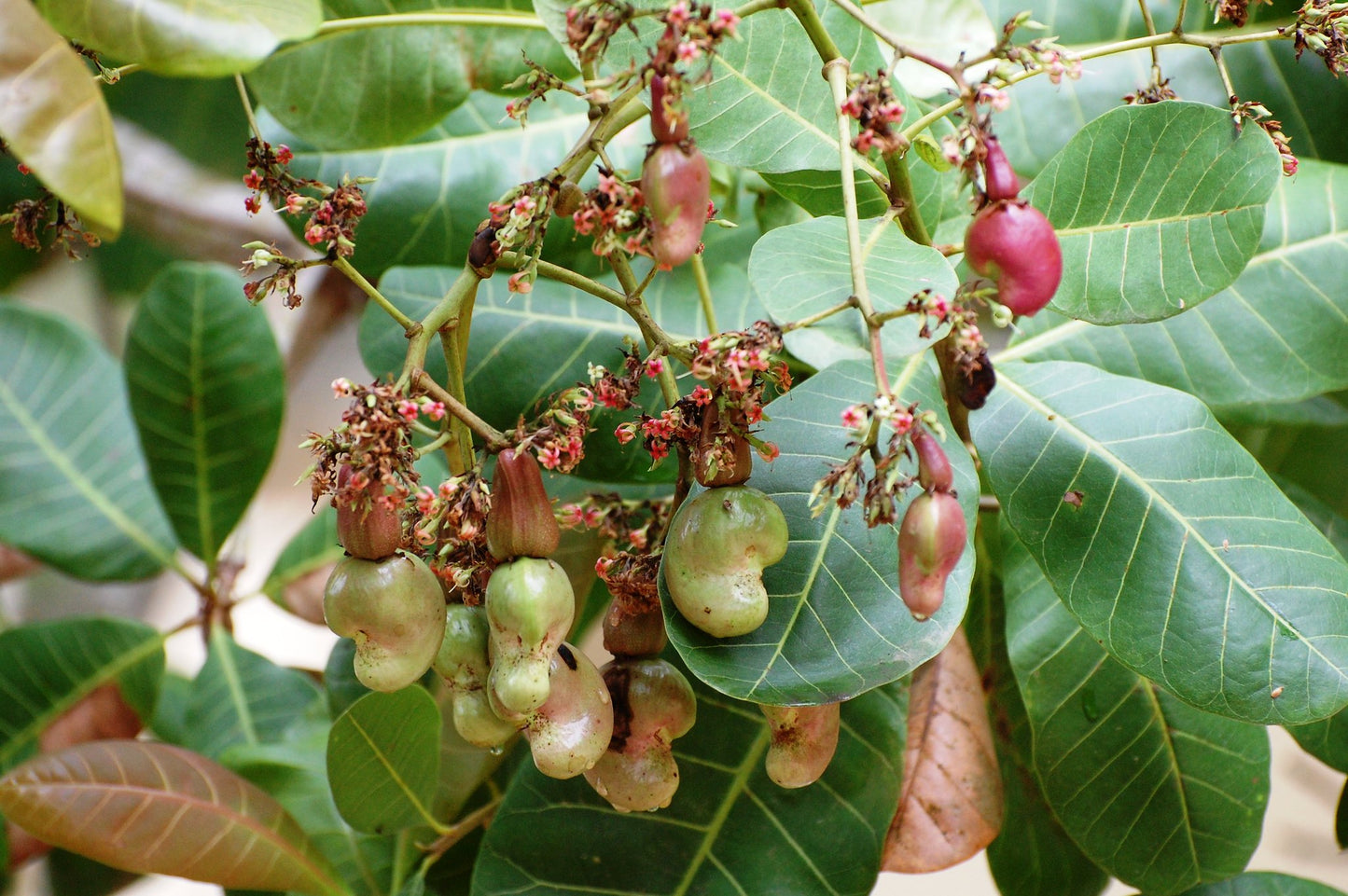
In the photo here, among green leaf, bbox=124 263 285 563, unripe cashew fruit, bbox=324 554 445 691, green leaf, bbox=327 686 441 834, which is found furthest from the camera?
green leaf, bbox=124 263 285 563

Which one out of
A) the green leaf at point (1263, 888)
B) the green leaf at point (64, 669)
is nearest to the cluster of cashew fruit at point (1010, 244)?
the green leaf at point (1263, 888)

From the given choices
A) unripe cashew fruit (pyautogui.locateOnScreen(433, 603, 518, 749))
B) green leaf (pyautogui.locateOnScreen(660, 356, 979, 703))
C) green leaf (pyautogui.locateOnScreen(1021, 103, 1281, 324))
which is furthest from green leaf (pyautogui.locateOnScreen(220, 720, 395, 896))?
green leaf (pyautogui.locateOnScreen(1021, 103, 1281, 324))

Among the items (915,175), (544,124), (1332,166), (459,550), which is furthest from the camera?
(544,124)

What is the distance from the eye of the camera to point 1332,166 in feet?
3.21

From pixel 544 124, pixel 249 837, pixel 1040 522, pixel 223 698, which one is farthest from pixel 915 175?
pixel 223 698

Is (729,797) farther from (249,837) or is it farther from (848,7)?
(848,7)

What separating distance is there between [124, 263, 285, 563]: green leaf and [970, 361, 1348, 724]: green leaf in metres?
0.86

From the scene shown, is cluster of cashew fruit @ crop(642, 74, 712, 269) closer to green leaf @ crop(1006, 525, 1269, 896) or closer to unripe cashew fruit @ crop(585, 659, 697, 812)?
unripe cashew fruit @ crop(585, 659, 697, 812)

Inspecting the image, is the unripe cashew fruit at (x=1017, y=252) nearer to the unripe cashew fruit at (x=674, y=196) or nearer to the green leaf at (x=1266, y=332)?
the unripe cashew fruit at (x=674, y=196)

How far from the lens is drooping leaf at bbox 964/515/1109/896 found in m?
1.04

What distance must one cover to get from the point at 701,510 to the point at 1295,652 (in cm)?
40

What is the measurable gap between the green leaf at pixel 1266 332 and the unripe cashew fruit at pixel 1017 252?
41 centimetres

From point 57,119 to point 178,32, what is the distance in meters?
0.08

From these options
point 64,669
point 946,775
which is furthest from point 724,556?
point 64,669
